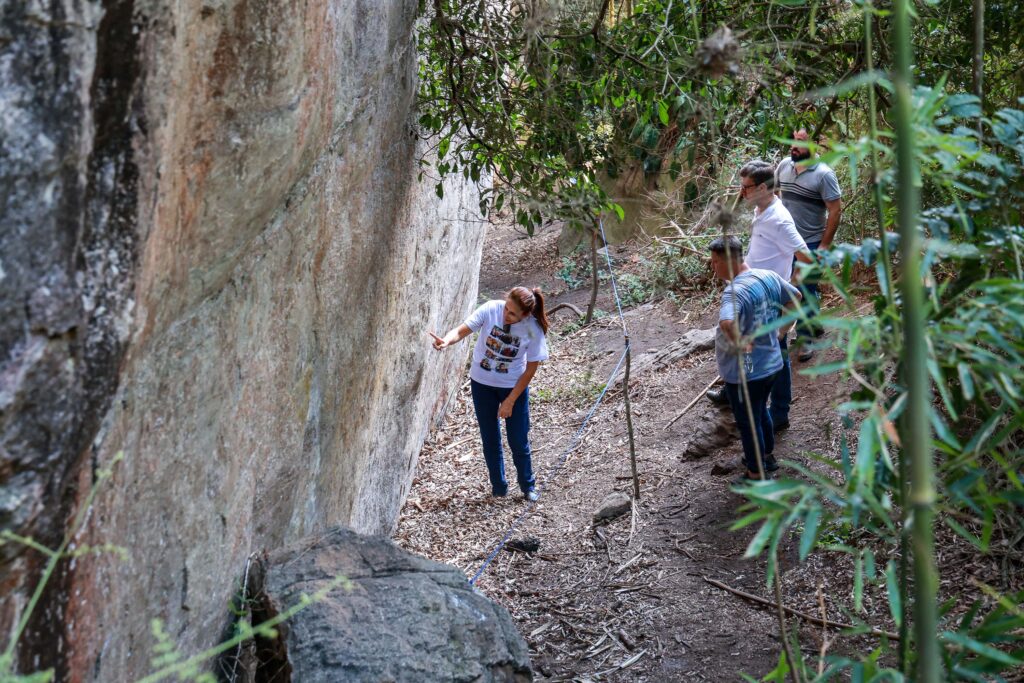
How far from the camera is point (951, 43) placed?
515 centimetres

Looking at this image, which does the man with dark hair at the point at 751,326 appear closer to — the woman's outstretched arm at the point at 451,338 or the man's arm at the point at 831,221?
the man's arm at the point at 831,221

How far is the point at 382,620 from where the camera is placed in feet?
10.9

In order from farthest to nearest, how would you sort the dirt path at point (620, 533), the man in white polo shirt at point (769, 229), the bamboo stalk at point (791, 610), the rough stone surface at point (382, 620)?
the man in white polo shirt at point (769, 229) < the dirt path at point (620, 533) < the bamboo stalk at point (791, 610) < the rough stone surface at point (382, 620)

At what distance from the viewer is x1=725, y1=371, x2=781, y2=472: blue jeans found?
504cm

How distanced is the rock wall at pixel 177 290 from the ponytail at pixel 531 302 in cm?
111

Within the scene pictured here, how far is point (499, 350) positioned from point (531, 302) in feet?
1.32

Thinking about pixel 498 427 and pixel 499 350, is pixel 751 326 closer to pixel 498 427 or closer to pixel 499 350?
pixel 499 350

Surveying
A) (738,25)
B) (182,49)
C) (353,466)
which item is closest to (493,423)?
(353,466)

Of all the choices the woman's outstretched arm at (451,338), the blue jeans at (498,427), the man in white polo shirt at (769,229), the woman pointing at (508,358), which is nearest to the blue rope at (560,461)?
the blue jeans at (498,427)

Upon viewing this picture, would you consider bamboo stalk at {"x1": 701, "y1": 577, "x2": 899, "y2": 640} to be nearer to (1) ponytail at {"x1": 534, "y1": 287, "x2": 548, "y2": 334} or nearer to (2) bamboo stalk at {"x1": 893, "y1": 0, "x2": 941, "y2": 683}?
(1) ponytail at {"x1": 534, "y1": 287, "x2": 548, "y2": 334}

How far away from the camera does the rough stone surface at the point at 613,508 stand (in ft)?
19.1

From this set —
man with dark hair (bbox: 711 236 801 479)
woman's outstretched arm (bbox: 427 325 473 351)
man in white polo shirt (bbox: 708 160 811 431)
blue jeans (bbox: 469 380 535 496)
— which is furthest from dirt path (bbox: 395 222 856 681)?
woman's outstretched arm (bbox: 427 325 473 351)

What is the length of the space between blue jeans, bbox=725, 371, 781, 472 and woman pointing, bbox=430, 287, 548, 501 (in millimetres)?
1282

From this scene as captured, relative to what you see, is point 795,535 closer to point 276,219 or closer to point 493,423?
point 493,423
